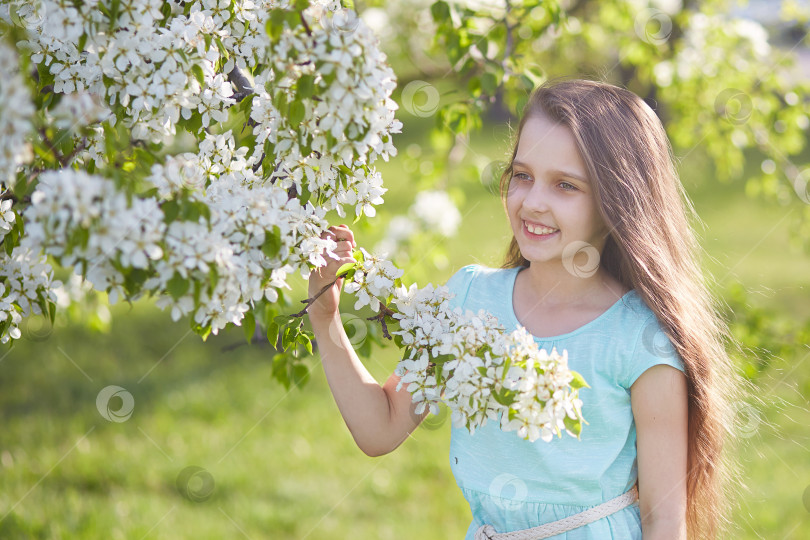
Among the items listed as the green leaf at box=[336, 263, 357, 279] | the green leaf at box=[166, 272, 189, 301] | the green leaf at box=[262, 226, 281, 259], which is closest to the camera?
the green leaf at box=[166, 272, 189, 301]

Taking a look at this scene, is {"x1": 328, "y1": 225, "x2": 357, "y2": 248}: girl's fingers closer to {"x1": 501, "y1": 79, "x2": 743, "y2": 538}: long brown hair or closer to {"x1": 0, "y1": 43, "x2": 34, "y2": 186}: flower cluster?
{"x1": 501, "y1": 79, "x2": 743, "y2": 538}: long brown hair

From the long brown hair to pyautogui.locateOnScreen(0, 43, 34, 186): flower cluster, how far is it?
52.9 inches

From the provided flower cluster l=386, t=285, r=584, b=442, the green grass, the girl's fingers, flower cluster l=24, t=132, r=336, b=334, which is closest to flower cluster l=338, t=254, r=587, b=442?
flower cluster l=386, t=285, r=584, b=442

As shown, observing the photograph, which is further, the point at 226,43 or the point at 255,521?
the point at 255,521

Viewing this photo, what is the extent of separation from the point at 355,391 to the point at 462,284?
533mm

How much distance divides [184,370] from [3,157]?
4565 mm

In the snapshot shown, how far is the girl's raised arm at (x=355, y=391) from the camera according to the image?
1.83 metres

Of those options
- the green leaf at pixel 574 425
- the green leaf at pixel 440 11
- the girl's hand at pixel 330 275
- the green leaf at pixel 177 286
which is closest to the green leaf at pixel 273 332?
the girl's hand at pixel 330 275

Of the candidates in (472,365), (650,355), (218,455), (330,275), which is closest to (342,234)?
(330,275)

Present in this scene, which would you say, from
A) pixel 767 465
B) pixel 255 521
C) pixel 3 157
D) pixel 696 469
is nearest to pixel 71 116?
pixel 3 157

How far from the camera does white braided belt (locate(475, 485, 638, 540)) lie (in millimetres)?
1835

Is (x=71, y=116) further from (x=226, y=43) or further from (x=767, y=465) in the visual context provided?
(x=767, y=465)

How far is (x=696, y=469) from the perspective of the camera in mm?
1952

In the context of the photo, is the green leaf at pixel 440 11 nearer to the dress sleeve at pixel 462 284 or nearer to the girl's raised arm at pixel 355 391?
the dress sleeve at pixel 462 284
